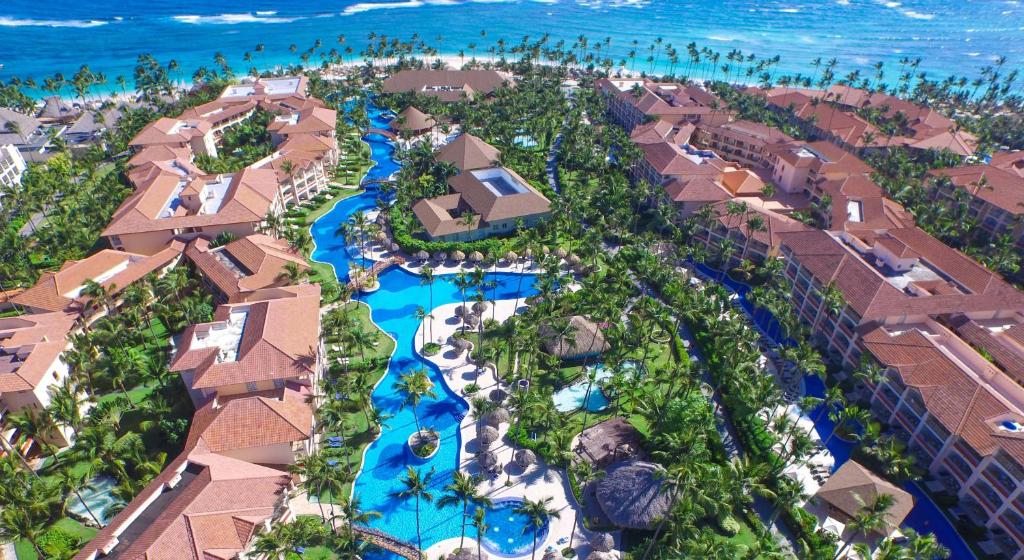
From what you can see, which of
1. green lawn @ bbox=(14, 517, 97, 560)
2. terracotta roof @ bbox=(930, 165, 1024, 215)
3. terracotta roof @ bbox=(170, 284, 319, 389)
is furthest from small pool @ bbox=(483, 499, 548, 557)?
terracotta roof @ bbox=(930, 165, 1024, 215)

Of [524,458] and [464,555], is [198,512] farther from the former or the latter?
[524,458]

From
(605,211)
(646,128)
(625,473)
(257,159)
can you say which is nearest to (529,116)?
(646,128)

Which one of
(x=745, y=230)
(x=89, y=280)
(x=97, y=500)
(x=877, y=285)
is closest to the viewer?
(x=97, y=500)

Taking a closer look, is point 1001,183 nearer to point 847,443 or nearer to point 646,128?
point 646,128

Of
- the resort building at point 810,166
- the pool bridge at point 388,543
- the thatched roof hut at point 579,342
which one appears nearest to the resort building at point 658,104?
the resort building at point 810,166

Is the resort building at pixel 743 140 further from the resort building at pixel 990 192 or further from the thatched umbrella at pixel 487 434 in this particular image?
the thatched umbrella at pixel 487 434

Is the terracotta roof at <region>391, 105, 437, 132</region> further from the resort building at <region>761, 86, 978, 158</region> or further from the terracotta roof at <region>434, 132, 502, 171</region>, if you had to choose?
the resort building at <region>761, 86, 978, 158</region>

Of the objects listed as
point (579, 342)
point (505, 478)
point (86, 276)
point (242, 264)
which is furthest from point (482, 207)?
point (86, 276)
